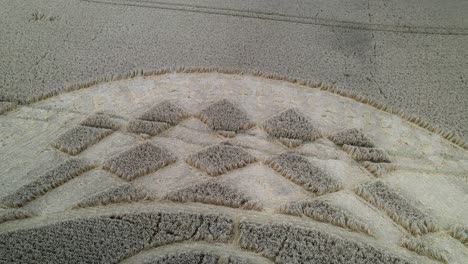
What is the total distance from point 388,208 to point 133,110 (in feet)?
3.43

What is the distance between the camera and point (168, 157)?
1561mm

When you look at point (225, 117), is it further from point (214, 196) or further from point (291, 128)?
point (214, 196)

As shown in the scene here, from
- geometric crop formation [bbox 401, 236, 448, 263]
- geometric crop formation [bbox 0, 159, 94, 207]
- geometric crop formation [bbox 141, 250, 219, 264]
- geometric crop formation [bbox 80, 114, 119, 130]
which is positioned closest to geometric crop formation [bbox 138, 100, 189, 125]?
geometric crop formation [bbox 80, 114, 119, 130]

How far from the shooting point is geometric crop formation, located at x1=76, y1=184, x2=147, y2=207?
1.36m

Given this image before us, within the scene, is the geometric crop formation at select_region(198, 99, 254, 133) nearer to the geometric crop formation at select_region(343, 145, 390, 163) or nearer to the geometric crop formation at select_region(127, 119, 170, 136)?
the geometric crop formation at select_region(127, 119, 170, 136)

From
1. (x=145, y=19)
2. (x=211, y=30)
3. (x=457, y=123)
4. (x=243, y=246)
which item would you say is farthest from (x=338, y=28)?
(x=243, y=246)

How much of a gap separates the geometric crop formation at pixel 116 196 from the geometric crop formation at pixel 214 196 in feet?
0.32

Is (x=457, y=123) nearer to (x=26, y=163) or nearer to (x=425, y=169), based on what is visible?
(x=425, y=169)

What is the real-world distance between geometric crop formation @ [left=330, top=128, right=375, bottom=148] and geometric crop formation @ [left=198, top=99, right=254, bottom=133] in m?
0.34

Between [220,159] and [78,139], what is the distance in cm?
54

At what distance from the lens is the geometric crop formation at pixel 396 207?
1.34 m

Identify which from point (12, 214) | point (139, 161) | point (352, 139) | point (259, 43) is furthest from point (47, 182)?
point (259, 43)

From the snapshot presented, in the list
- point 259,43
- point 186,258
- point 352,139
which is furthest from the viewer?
point 259,43

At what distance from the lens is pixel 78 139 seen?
161 cm
